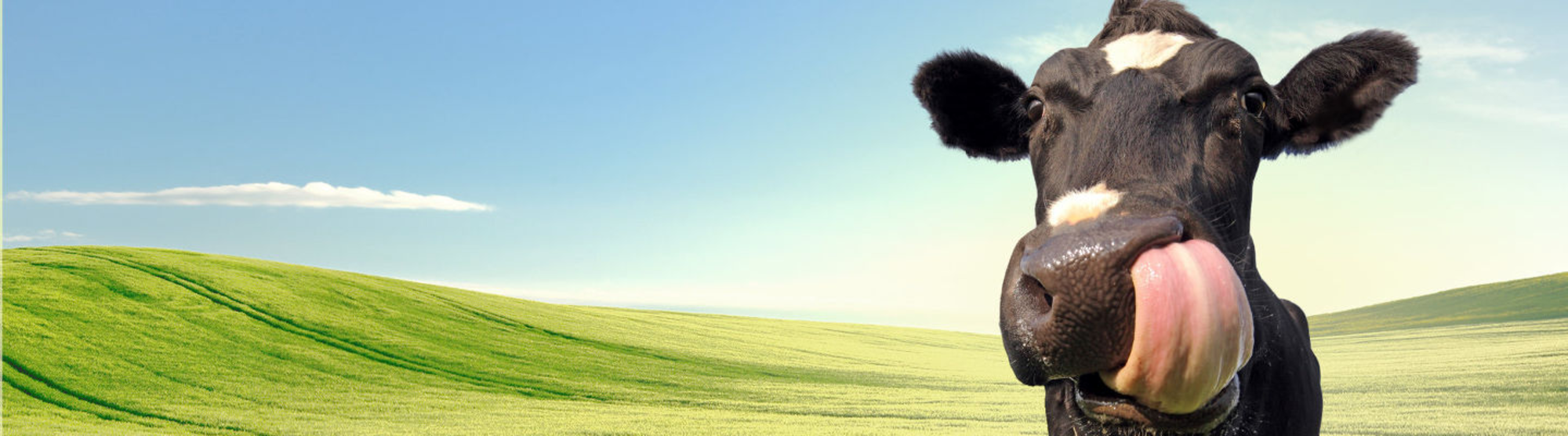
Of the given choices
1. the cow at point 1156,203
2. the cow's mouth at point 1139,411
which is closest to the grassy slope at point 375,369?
the cow at point 1156,203

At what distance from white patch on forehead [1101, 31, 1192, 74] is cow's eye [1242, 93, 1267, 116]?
309 millimetres

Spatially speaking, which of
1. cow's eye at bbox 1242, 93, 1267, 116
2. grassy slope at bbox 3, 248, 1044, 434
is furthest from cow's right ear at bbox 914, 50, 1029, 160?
grassy slope at bbox 3, 248, 1044, 434

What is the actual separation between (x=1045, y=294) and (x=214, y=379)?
652 inches

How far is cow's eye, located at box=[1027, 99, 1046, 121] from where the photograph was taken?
3609mm

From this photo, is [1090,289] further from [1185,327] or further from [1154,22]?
[1154,22]

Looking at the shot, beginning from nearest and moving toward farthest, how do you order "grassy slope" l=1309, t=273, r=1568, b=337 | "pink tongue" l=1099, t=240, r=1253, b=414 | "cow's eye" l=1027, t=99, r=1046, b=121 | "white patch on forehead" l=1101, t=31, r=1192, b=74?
"pink tongue" l=1099, t=240, r=1253, b=414 → "white patch on forehead" l=1101, t=31, r=1192, b=74 → "cow's eye" l=1027, t=99, r=1046, b=121 → "grassy slope" l=1309, t=273, r=1568, b=337

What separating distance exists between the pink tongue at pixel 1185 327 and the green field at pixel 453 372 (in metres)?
10.7

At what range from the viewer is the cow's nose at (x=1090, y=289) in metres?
2.19

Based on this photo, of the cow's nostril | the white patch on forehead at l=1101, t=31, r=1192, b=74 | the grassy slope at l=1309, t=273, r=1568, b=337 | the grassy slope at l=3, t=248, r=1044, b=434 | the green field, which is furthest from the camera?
the grassy slope at l=1309, t=273, r=1568, b=337

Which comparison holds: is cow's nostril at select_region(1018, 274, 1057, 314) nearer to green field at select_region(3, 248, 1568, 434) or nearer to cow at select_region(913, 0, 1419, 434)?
cow at select_region(913, 0, 1419, 434)

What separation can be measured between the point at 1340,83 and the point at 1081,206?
234 cm

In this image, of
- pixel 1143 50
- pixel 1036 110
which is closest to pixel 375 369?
pixel 1036 110

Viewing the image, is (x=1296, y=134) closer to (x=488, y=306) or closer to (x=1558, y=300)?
(x=488, y=306)

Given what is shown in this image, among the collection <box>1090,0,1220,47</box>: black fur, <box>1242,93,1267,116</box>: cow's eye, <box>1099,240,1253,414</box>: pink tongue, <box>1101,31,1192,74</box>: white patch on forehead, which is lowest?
<box>1099,240,1253,414</box>: pink tongue
